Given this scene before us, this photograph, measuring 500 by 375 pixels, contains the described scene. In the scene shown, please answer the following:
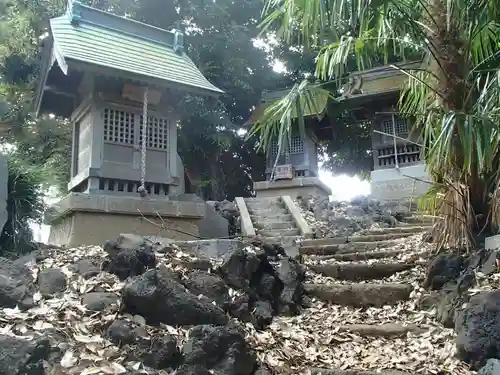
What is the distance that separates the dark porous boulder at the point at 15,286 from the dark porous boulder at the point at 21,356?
25.8 inches

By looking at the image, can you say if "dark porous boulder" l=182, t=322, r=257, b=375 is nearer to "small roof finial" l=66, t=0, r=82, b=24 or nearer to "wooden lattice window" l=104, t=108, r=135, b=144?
"wooden lattice window" l=104, t=108, r=135, b=144

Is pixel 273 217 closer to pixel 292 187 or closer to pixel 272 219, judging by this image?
pixel 272 219

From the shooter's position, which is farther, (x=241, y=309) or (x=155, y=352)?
(x=241, y=309)

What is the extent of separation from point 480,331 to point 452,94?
2.51 m

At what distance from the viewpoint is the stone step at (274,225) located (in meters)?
8.94

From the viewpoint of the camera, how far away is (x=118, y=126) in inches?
286

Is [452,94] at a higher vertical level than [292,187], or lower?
lower

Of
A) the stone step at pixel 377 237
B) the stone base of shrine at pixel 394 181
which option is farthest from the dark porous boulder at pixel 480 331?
the stone base of shrine at pixel 394 181

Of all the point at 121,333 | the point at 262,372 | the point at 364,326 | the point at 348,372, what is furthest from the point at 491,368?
the point at 121,333

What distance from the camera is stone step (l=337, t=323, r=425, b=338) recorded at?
3847mm

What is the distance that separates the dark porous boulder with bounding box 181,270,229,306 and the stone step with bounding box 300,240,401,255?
2664 millimetres

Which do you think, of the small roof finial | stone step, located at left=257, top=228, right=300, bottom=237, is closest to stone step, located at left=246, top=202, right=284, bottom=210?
stone step, located at left=257, top=228, right=300, bottom=237

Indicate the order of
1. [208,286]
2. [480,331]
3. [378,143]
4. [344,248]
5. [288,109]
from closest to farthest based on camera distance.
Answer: [480,331], [208,286], [288,109], [344,248], [378,143]

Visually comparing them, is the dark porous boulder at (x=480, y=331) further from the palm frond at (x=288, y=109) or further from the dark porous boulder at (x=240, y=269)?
the palm frond at (x=288, y=109)
